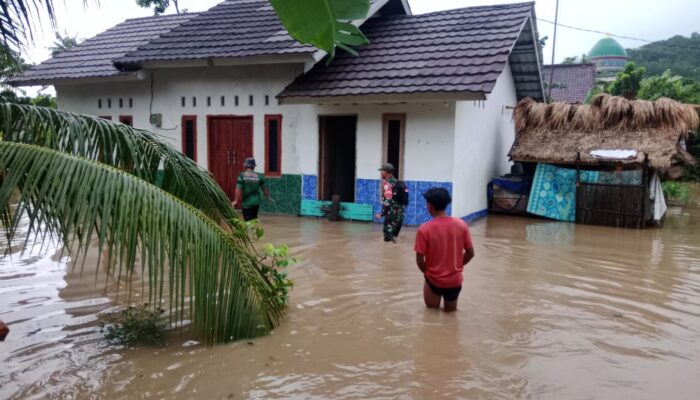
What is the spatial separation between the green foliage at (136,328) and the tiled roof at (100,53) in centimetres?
901

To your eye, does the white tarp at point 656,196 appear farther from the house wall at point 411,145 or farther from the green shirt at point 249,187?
the green shirt at point 249,187

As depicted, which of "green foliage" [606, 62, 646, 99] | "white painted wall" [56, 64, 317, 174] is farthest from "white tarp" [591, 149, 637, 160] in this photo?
"green foliage" [606, 62, 646, 99]

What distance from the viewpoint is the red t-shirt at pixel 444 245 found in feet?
17.0

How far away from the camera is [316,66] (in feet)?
38.5

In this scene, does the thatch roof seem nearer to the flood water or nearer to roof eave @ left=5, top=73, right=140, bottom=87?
the flood water

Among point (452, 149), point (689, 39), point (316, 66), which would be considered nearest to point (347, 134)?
point (316, 66)

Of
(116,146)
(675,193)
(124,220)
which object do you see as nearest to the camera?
(124,220)

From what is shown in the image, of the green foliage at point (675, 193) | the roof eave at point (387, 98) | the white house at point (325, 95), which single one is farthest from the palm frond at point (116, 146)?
the green foliage at point (675, 193)

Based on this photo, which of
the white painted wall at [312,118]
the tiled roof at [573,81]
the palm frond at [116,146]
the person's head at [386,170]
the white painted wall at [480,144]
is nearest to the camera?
the palm frond at [116,146]

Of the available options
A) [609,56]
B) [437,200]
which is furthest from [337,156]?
[609,56]

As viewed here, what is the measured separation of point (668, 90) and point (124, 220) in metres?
22.1

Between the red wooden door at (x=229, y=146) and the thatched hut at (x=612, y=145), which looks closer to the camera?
the thatched hut at (x=612, y=145)

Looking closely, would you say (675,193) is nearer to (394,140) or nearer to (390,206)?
(394,140)

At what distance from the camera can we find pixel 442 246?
17.0 feet
